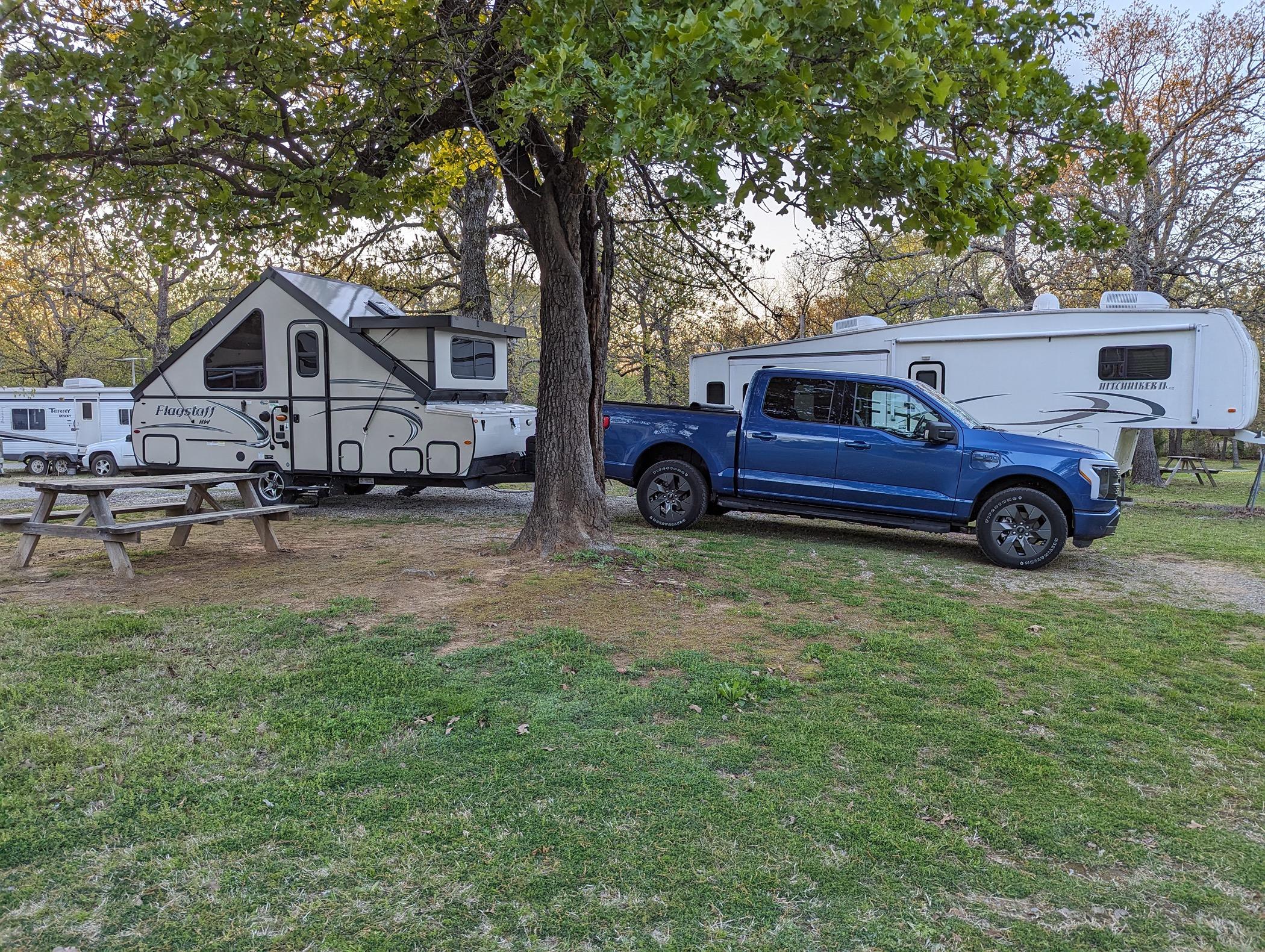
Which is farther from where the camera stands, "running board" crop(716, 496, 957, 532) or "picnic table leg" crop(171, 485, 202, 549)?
"running board" crop(716, 496, 957, 532)

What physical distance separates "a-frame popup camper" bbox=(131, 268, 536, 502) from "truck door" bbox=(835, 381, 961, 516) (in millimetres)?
4551

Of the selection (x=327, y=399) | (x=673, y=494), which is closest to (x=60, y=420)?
(x=327, y=399)

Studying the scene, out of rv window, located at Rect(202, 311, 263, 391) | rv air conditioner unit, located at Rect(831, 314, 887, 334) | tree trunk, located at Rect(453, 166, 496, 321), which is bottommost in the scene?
rv window, located at Rect(202, 311, 263, 391)

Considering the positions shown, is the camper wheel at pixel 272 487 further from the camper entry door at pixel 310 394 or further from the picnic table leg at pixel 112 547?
the picnic table leg at pixel 112 547

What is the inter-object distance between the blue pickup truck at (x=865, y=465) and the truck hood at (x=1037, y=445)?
Result: 0.05ft

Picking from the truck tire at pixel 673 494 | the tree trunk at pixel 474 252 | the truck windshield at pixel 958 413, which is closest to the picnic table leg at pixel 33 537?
the truck tire at pixel 673 494

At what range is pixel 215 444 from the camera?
12344mm

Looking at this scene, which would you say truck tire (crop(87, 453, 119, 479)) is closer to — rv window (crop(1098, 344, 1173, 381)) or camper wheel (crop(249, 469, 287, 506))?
camper wheel (crop(249, 469, 287, 506))

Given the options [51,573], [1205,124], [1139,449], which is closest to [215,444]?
[51,573]

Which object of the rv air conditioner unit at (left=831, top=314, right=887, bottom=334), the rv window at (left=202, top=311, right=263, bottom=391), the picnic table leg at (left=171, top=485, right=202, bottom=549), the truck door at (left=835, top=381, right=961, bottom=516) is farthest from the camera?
the rv air conditioner unit at (left=831, top=314, right=887, bottom=334)

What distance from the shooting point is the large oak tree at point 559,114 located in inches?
169

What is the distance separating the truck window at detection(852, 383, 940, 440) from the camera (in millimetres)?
9336

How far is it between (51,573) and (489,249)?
50.0ft

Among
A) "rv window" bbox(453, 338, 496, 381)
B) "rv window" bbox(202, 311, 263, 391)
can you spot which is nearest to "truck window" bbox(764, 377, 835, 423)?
"rv window" bbox(453, 338, 496, 381)
